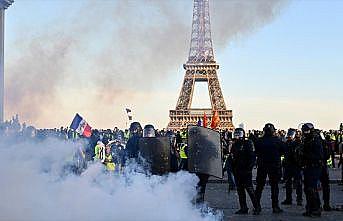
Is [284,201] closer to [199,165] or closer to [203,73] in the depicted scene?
[199,165]

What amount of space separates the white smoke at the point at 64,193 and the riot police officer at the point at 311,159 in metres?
5.33

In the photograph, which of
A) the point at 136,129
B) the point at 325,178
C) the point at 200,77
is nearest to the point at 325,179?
the point at 325,178

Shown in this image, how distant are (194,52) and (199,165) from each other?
2953 inches

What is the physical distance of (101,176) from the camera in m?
8.84

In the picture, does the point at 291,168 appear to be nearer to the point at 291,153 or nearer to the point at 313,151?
the point at 291,153

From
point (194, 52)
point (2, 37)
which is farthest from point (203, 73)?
point (2, 37)

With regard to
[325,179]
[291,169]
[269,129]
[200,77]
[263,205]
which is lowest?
[263,205]

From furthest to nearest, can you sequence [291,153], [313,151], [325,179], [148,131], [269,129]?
[291,153], [325,179], [269,129], [313,151], [148,131]

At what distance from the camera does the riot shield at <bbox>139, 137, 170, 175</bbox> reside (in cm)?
1195

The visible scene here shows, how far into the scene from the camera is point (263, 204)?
54.3ft

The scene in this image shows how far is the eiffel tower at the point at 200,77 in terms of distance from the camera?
81250 millimetres

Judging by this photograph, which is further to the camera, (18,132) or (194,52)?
(194,52)

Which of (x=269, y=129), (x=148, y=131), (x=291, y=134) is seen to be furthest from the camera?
(x=291, y=134)

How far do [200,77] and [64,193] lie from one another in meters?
75.7
